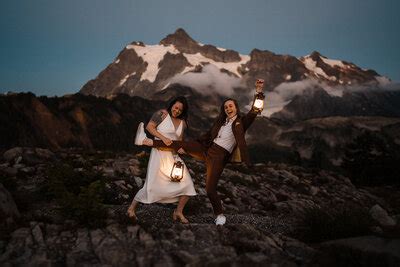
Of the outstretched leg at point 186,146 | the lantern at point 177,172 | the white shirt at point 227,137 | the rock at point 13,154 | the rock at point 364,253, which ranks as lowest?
the rock at point 13,154

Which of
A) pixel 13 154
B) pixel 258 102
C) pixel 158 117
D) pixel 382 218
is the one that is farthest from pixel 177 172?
pixel 13 154

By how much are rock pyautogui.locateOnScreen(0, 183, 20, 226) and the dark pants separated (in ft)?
10.6

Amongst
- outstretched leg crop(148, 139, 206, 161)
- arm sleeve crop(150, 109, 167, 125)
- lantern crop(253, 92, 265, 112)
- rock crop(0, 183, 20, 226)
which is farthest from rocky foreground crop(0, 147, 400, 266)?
lantern crop(253, 92, 265, 112)

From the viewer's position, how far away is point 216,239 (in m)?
7.46

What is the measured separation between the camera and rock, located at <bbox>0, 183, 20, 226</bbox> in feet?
24.8

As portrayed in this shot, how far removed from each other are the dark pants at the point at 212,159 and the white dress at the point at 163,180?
275 mm

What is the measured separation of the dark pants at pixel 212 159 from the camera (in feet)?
27.8

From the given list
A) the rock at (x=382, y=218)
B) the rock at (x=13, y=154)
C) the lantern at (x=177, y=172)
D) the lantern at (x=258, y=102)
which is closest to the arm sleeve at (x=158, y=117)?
the lantern at (x=177, y=172)

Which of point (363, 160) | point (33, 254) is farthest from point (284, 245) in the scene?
point (363, 160)

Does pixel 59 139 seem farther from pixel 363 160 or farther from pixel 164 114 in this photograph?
pixel 164 114

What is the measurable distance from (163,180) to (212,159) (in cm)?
119

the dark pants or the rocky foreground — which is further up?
the dark pants

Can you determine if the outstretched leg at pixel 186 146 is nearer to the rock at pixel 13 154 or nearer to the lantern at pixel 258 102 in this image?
the lantern at pixel 258 102

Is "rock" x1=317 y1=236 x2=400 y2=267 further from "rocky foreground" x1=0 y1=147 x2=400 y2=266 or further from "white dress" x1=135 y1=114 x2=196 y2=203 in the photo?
"white dress" x1=135 y1=114 x2=196 y2=203
